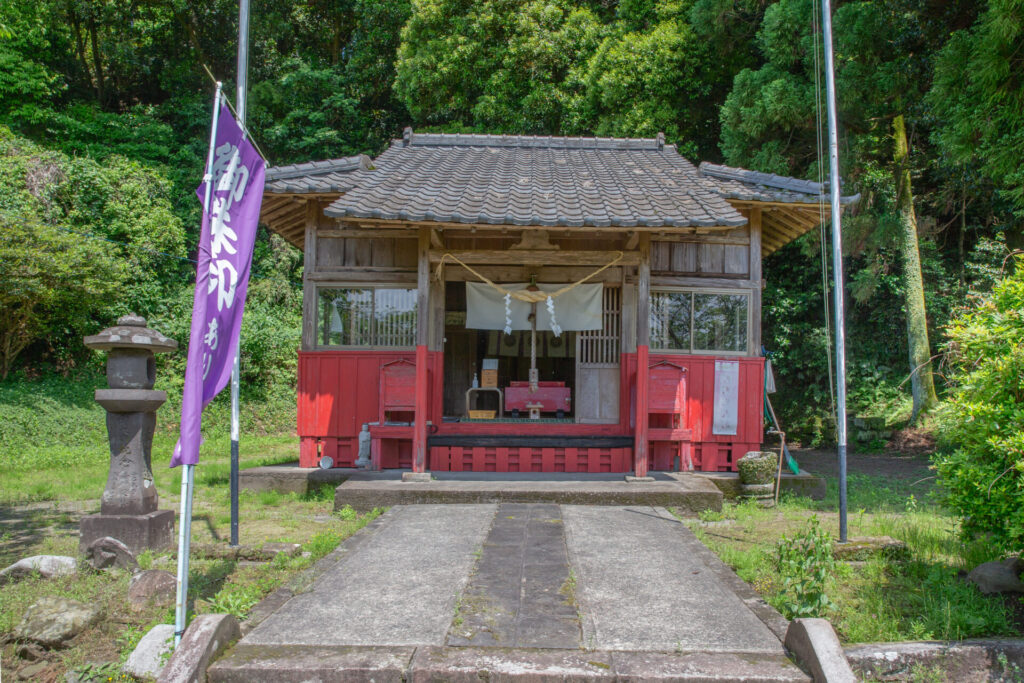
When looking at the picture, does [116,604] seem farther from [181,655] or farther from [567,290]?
[567,290]

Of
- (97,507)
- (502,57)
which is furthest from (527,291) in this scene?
(502,57)

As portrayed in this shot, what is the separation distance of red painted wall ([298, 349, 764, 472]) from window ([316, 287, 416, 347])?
0.76ft

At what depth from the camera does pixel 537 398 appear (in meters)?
11.4

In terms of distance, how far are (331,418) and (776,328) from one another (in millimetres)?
11692

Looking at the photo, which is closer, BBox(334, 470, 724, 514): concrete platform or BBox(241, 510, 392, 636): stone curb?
BBox(241, 510, 392, 636): stone curb

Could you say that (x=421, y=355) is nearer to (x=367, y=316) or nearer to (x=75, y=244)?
(x=367, y=316)

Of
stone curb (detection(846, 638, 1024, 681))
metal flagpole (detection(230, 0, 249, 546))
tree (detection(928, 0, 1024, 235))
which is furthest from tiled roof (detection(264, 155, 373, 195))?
tree (detection(928, 0, 1024, 235))

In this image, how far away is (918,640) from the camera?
13.5 ft

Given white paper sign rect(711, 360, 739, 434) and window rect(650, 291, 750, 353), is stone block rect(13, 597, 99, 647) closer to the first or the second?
window rect(650, 291, 750, 353)

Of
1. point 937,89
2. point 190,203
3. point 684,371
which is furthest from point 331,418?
point 190,203

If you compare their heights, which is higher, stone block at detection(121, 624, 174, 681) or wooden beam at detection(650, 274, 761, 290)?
wooden beam at detection(650, 274, 761, 290)

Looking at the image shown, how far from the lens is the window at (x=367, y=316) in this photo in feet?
33.1

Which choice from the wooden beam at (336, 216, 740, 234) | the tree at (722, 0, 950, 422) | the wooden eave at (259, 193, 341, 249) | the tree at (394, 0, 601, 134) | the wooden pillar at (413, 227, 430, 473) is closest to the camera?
the wooden beam at (336, 216, 740, 234)

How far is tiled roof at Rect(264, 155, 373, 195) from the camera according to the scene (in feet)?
30.2
